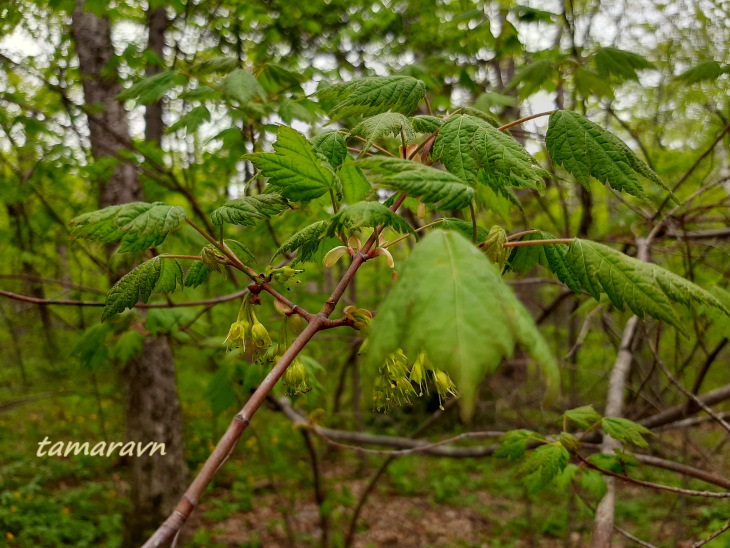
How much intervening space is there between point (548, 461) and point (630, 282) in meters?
1.04

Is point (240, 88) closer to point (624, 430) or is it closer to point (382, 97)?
point (382, 97)

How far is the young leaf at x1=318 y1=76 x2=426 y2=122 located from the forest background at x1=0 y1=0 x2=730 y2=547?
128 mm

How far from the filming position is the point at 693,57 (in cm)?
471

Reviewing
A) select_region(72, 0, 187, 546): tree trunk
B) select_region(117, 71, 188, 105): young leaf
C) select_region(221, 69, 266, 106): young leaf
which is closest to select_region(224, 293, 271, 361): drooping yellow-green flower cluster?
select_region(221, 69, 266, 106): young leaf

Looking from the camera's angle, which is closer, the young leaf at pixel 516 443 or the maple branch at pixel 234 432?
the maple branch at pixel 234 432

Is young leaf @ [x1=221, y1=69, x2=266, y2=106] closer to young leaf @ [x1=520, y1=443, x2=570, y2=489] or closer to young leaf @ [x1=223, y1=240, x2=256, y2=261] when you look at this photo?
young leaf @ [x1=223, y1=240, x2=256, y2=261]

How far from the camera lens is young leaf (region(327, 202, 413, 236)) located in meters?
0.87

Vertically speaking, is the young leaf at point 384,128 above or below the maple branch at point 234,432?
above

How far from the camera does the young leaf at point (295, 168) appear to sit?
1052 millimetres

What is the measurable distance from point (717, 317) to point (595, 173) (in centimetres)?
83

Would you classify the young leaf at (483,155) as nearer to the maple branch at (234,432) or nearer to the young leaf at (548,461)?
the maple branch at (234,432)

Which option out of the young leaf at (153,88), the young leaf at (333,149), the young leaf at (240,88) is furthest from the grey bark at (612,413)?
the young leaf at (153,88)

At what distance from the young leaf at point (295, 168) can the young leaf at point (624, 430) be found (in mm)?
1437

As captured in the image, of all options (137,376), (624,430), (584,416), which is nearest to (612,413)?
(584,416)
